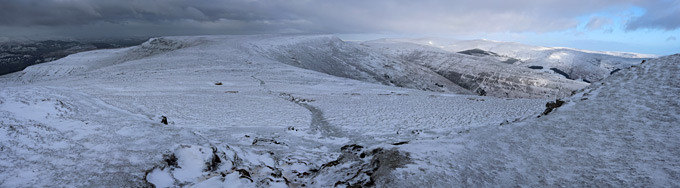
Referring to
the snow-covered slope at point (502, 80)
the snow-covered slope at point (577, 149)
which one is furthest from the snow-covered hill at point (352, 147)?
the snow-covered slope at point (502, 80)

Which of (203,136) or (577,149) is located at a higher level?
(577,149)

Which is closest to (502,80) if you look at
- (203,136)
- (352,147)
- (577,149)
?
(352,147)

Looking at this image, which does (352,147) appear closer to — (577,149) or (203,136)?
(203,136)

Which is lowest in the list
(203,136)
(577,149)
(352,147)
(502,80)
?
(502,80)

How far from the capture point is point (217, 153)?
416 inches

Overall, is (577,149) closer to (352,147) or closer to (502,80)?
(352,147)

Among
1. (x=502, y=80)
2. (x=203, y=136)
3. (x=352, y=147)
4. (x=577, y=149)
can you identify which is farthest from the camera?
(x=502, y=80)

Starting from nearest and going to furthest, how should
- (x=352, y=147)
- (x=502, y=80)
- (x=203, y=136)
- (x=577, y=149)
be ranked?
(x=577, y=149) → (x=203, y=136) → (x=352, y=147) → (x=502, y=80)

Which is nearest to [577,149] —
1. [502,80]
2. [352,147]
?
[352,147]

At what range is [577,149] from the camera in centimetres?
888

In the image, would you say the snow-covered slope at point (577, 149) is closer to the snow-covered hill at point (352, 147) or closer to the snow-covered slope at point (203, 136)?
the snow-covered hill at point (352, 147)

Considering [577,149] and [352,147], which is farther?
[352,147]

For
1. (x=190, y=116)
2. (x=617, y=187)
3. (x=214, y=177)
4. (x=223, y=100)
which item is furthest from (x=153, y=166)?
(x=223, y=100)

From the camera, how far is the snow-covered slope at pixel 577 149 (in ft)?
23.6
